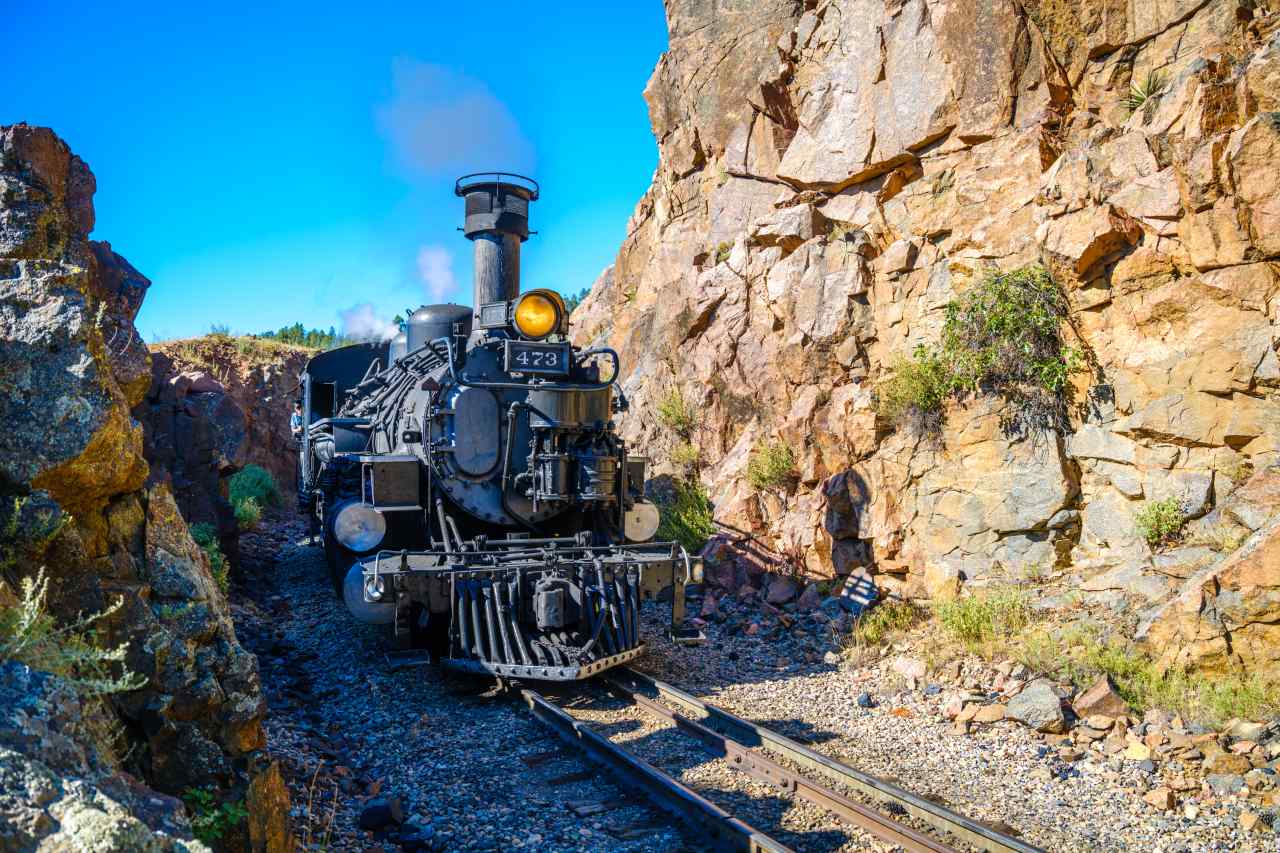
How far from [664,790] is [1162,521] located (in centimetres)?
523

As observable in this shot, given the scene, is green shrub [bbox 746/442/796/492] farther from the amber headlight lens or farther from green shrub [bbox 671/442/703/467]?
the amber headlight lens

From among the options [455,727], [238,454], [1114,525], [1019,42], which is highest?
[1019,42]

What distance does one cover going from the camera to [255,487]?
17.7 meters

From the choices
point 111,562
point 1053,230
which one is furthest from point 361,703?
point 1053,230

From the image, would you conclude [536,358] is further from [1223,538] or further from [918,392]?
[1223,538]

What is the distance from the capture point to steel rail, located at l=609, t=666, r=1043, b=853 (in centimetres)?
466

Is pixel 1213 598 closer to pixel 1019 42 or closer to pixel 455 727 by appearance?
pixel 455 727

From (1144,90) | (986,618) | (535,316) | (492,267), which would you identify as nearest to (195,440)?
(492,267)

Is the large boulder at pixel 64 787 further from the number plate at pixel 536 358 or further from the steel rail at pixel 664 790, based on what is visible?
the number plate at pixel 536 358

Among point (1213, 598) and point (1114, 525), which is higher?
point (1114, 525)

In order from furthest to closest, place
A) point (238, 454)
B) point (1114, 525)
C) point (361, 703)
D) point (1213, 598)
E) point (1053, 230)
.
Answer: point (238, 454)
point (1053, 230)
point (1114, 525)
point (361, 703)
point (1213, 598)

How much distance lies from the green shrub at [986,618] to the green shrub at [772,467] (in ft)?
9.93

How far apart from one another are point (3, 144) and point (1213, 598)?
328 inches

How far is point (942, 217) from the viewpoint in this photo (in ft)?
34.0
